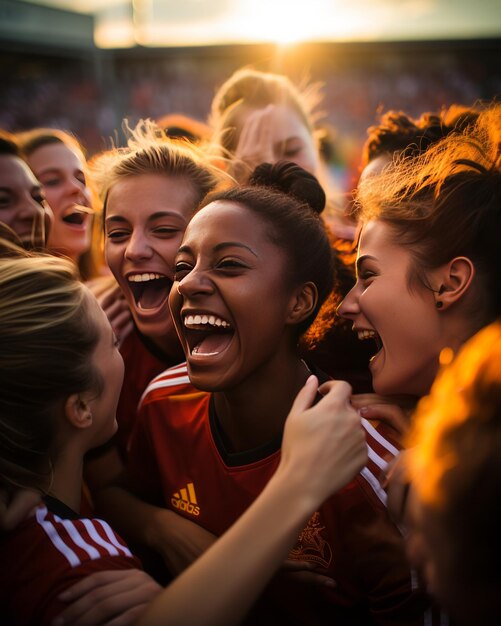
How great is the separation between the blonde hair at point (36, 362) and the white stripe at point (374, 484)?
721mm

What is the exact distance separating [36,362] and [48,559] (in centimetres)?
44

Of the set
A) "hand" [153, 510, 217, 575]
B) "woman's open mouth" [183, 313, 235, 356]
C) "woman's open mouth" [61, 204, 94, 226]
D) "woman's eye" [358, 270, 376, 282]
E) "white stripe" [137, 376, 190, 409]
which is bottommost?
"hand" [153, 510, 217, 575]

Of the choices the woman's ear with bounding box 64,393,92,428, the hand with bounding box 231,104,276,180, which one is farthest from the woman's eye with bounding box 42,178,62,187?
the woman's ear with bounding box 64,393,92,428

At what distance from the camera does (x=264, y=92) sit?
10.2ft

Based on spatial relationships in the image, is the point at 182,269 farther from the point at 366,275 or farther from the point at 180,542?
the point at 180,542

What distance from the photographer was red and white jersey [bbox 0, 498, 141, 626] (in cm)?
110

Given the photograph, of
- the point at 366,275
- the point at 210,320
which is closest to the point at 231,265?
the point at 210,320

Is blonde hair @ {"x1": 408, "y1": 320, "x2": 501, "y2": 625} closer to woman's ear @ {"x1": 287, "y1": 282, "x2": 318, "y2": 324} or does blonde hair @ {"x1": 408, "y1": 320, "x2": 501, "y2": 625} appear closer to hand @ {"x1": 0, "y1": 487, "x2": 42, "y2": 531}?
woman's ear @ {"x1": 287, "y1": 282, "x2": 318, "y2": 324}

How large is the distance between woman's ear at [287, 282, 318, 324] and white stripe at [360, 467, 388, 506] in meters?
0.44

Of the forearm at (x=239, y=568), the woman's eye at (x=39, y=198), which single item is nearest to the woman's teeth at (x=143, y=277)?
the woman's eye at (x=39, y=198)

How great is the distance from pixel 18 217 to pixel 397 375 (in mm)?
1568

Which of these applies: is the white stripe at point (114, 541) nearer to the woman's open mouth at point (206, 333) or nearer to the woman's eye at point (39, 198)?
the woman's open mouth at point (206, 333)

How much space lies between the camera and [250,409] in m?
1.60

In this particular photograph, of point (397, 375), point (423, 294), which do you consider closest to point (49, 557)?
point (397, 375)
